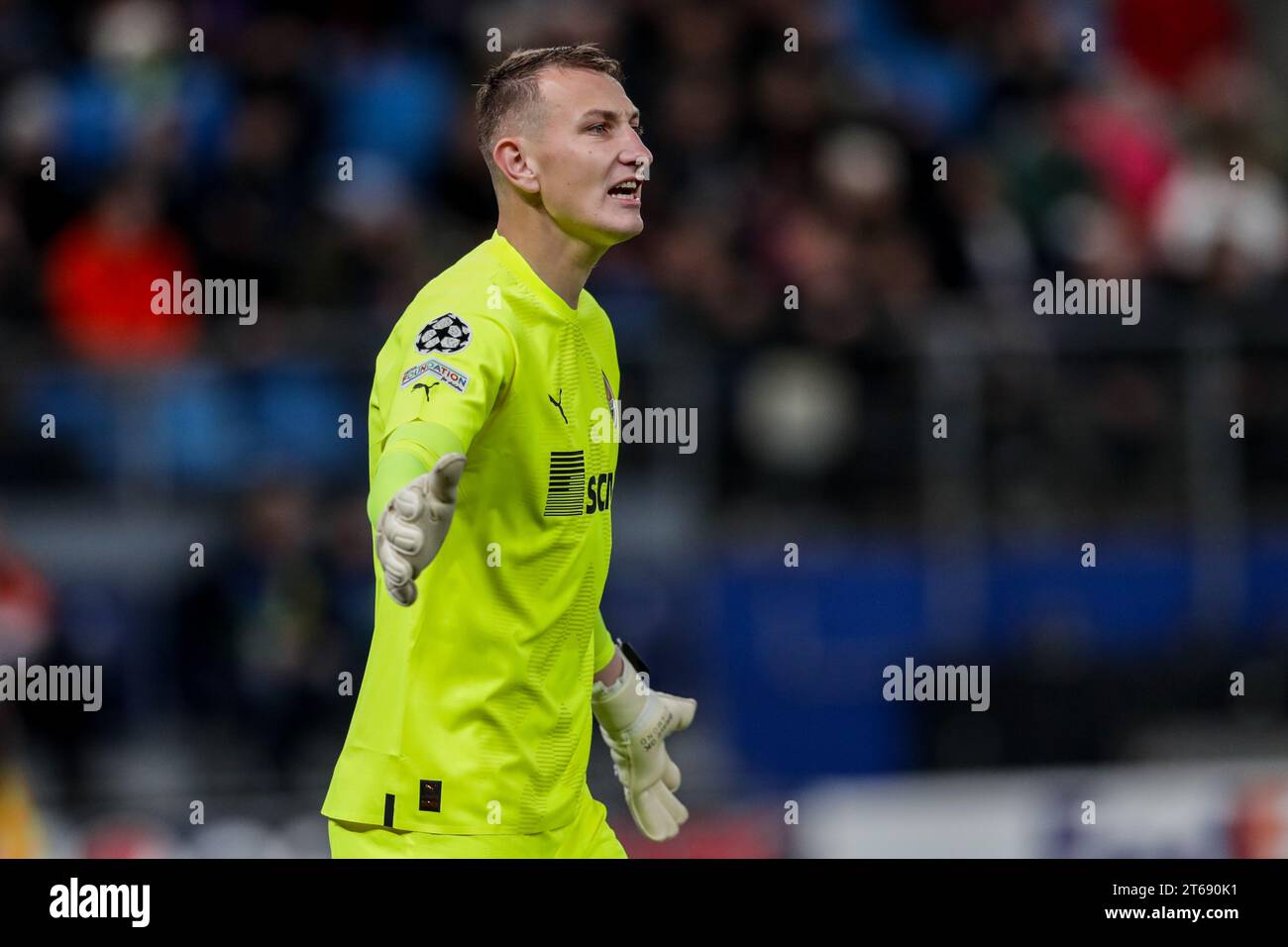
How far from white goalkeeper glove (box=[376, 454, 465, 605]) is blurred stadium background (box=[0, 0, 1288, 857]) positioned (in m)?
4.87

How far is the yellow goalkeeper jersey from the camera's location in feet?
16.4

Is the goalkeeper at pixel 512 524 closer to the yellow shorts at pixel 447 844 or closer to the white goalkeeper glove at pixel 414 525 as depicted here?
the yellow shorts at pixel 447 844

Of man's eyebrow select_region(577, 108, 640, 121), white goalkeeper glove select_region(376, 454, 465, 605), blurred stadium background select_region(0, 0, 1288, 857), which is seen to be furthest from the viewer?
blurred stadium background select_region(0, 0, 1288, 857)

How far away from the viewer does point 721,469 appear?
9688mm

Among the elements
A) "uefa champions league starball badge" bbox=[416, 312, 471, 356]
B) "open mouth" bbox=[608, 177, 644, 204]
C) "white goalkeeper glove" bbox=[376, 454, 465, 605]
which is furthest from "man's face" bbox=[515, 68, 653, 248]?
"white goalkeeper glove" bbox=[376, 454, 465, 605]

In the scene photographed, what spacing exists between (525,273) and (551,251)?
0.12 m

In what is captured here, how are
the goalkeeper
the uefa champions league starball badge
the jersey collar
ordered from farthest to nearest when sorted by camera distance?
the jersey collar
the goalkeeper
the uefa champions league starball badge

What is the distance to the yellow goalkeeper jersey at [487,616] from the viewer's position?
5.01 metres

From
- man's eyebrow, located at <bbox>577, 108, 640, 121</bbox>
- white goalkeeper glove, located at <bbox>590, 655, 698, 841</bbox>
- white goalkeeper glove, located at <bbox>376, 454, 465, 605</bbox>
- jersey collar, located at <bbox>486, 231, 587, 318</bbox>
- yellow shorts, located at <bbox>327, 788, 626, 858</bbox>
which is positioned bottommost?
yellow shorts, located at <bbox>327, 788, 626, 858</bbox>

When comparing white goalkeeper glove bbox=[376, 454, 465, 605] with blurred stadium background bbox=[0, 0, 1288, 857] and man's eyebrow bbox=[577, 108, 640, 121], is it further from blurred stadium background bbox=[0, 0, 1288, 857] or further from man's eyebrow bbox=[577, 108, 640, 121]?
blurred stadium background bbox=[0, 0, 1288, 857]

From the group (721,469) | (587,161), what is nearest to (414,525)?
(587,161)
